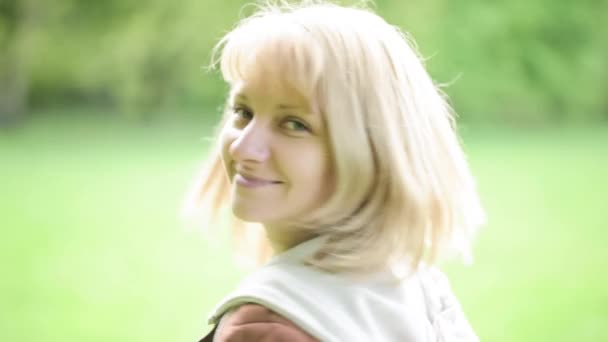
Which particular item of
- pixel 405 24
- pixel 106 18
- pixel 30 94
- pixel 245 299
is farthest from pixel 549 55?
pixel 245 299

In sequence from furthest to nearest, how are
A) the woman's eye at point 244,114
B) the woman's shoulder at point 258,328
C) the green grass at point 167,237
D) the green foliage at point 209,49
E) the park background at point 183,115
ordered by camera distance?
1. the green foliage at point 209,49
2. the park background at point 183,115
3. the green grass at point 167,237
4. the woman's eye at point 244,114
5. the woman's shoulder at point 258,328

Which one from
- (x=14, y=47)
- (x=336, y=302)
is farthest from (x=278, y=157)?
(x=14, y=47)

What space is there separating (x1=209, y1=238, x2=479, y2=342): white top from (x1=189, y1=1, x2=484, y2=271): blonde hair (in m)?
0.02

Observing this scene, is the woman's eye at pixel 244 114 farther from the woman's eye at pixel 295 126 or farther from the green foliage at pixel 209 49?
the green foliage at pixel 209 49

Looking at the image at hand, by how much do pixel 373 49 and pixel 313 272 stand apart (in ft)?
0.74

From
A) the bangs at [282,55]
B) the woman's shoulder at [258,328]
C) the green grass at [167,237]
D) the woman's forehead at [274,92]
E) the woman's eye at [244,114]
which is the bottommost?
the green grass at [167,237]

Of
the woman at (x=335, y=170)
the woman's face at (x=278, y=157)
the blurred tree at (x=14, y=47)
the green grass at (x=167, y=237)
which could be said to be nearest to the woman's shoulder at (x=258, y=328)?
the woman at (x=335, y=170)

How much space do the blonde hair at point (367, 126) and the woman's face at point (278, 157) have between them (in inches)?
0.5

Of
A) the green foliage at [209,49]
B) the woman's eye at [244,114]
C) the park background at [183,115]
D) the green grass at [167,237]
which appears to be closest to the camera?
the woman's eye at [244,114]

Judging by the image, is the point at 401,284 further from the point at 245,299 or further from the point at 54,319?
the point at 54,319

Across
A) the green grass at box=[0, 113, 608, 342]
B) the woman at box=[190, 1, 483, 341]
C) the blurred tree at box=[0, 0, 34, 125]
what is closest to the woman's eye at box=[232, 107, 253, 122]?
the woman at box=[190, 1, 483, 341]

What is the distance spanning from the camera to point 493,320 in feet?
6.08

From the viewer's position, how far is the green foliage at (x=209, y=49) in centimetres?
221

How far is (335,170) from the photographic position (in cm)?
101
